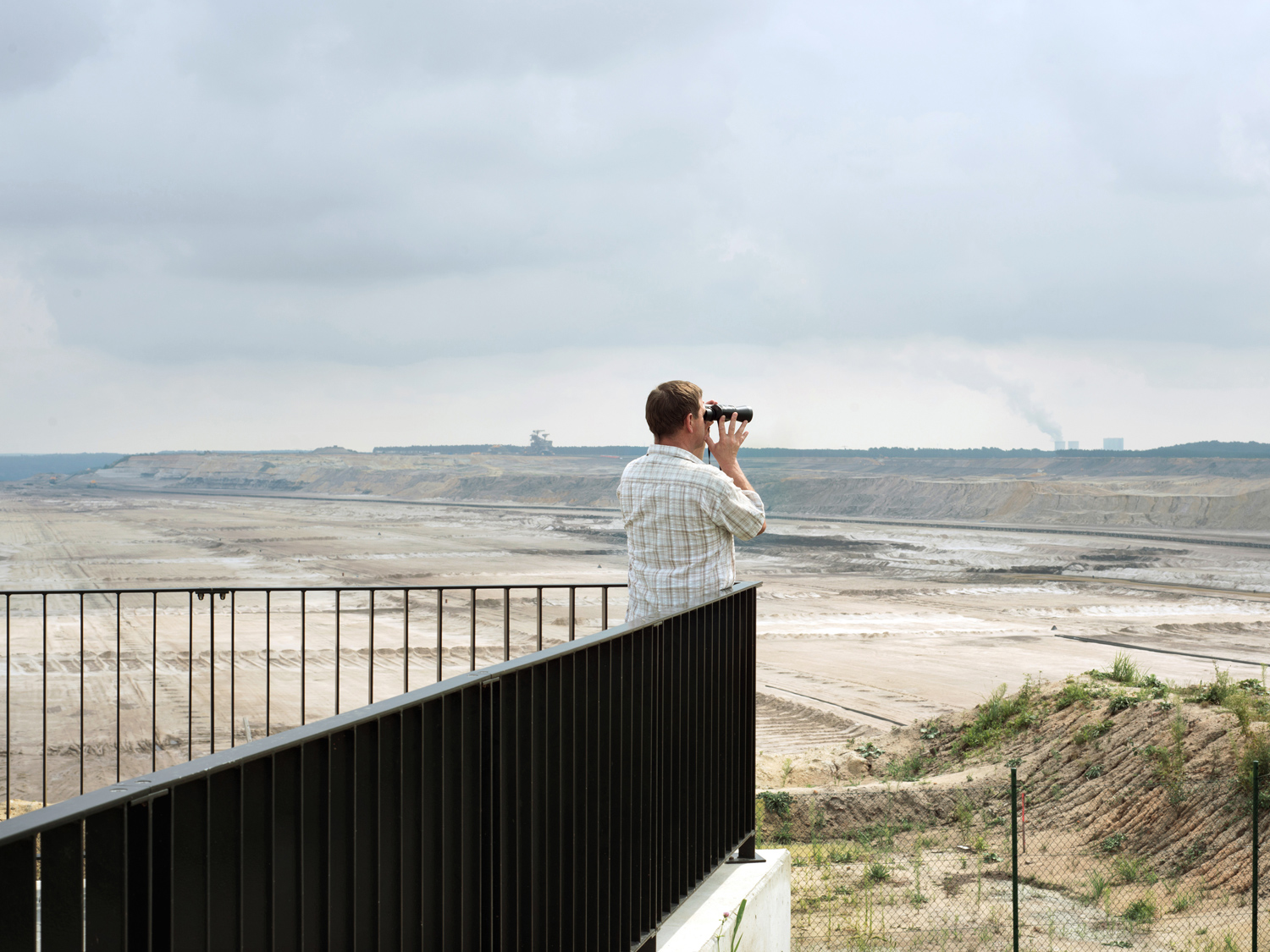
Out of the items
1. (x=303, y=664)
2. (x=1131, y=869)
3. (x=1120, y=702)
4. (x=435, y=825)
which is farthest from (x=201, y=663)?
(x=435, y=825)

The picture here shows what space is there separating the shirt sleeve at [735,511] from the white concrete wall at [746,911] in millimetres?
1622

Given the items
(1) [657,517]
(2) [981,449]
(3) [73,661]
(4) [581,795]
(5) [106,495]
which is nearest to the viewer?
(4) [581,795]

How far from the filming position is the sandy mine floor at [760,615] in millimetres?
15422

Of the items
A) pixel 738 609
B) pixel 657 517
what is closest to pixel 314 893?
pixel 657 517

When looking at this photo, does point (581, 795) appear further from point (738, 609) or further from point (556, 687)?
point (738, 609)

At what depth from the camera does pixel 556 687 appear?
10.0ft

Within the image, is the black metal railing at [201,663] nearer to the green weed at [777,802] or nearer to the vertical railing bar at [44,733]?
the vertical railing bar at [44,733]

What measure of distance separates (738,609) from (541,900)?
2.02 m

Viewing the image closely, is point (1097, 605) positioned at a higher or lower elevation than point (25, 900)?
lower

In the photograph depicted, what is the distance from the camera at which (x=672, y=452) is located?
4316 millimetres

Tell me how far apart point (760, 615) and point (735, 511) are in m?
22.3

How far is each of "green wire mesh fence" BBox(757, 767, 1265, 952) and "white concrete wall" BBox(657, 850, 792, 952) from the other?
1775 millimetres

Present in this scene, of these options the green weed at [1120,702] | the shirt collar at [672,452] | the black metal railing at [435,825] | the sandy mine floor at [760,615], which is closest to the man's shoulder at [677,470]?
the shirt collar at [672,452]

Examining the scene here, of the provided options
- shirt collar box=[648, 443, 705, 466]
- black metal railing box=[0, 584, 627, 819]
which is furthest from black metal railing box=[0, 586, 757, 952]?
black metal railing box=[0, 584, 627, 819]
